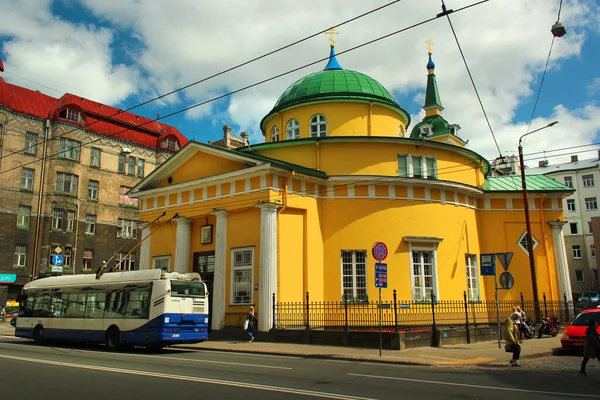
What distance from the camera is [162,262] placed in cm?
2702

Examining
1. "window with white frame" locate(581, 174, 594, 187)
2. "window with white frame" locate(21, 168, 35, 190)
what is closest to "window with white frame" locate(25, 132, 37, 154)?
"window with white frame" locate(21, 168, 35, 190)

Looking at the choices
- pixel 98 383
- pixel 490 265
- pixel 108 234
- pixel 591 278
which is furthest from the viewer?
pixel 591 278

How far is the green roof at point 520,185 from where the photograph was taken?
29125mm

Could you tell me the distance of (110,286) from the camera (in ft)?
64.4

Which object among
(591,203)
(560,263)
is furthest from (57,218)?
(591,203)

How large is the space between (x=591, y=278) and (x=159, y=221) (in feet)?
179

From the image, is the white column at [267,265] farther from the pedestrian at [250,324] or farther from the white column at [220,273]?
the white column at [220,273]

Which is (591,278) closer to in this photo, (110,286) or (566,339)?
(566,339)

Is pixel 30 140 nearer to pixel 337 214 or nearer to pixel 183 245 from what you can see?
pixel 183 245

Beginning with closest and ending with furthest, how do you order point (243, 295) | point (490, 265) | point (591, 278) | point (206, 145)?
point (490, 265), point (243, 295), point (206, 145), point (591, 278)

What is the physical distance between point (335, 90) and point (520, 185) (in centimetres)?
1232

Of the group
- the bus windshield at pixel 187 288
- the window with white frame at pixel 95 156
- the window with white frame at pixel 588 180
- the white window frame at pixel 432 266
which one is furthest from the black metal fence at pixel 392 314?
the window with white frame at pixel 588 180

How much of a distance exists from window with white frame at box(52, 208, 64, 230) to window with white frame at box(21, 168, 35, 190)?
8.97 feet

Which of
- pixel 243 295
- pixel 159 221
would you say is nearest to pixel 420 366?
pixel 243 295
